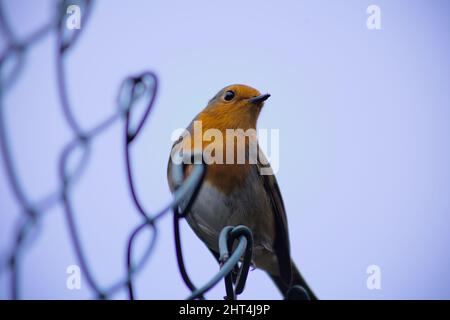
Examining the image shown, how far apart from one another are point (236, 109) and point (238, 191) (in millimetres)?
442

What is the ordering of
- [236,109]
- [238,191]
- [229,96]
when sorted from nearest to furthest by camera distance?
[238,191]
[236,109]
[229,96]

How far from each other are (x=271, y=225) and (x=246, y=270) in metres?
1.50

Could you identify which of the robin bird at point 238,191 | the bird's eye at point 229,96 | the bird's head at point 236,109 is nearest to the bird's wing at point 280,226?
the robin bird at point 238,191

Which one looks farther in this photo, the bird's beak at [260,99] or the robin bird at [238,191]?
the bird's beak at [260,99]

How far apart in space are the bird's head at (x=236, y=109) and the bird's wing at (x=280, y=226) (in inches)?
11.9

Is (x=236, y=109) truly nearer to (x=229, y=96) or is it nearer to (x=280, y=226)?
(x=229, y=96)

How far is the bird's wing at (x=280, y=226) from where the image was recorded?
2889mm

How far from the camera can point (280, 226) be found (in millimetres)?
2941

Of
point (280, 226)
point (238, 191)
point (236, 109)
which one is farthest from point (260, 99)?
point (280, 226)

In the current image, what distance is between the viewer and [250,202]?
2.70 metres

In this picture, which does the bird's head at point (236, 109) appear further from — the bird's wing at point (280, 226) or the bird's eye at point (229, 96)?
the bird's wing at point (280, 226)

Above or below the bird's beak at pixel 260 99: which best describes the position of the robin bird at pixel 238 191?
below

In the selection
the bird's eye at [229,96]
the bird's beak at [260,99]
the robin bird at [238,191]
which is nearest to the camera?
the robin bird at [238,191]
